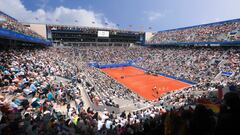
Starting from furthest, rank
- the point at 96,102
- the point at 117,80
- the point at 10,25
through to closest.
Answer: the point at 117,80
the point at 10,25
the point at 96,102

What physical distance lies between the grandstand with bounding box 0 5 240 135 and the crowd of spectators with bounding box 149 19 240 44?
278 millimetres

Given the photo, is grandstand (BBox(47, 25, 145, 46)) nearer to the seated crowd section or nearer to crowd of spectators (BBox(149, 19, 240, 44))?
crowd of spectators (BBox(149, 19, 240, 44))

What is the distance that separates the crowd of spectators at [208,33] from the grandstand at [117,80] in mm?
278

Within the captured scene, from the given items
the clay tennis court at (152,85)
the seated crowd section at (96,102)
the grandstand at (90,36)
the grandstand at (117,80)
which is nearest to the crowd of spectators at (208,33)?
the grandstand at (117,80)

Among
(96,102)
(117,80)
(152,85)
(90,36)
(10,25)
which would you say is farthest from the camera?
(90,36)

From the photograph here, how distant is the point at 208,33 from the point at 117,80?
28734 millimetres

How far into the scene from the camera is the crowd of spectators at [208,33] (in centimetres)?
4159

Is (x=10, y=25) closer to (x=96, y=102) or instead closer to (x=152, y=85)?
(x=96, y=102)

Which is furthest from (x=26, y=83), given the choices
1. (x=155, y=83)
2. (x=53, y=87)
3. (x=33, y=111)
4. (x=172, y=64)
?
(x=172, y=64)

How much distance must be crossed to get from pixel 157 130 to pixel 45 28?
62516 millimetres

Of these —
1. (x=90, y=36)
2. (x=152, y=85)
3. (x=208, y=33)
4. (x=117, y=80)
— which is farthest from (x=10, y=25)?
(x=208, y=33)

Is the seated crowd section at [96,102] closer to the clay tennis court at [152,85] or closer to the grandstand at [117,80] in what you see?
the grandstand at [117,80]

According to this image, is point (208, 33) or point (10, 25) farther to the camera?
point (208, 33)

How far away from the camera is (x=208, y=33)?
48.2m
